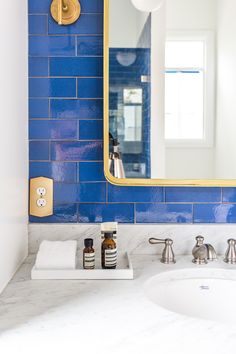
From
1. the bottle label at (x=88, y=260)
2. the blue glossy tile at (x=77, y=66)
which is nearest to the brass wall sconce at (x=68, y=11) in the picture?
the blue glossy tile at (x=77, y=66)

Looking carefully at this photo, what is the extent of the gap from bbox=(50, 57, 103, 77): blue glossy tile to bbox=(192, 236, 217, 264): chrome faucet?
687mm

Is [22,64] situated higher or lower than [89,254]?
higher

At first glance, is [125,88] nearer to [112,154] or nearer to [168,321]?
[112,154]

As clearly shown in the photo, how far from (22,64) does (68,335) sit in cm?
92

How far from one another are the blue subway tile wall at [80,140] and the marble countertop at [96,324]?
37 cm

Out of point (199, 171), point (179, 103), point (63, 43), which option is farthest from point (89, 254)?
point (63, 43)

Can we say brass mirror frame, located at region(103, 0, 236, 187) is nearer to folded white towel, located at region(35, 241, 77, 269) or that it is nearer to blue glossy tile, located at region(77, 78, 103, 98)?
blue glossy tile, located at region(77, 78, 103, 98)

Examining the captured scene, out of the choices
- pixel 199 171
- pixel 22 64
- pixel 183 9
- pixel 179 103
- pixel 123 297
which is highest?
pixel 183 9

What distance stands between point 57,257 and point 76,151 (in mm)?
412

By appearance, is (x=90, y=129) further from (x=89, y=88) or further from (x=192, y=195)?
(x=192, y=195)

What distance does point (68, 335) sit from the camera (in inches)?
33.8

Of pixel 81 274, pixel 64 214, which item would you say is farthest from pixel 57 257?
pixel 64 214

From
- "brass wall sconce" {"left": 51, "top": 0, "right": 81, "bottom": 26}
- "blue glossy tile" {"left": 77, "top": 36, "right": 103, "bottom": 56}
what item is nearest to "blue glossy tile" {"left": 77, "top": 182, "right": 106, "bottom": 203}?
"blue glossy tile" {"left": 77, "top": 36, "right": 103, "bottom": 56}

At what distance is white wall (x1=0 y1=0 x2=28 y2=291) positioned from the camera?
117 cm
